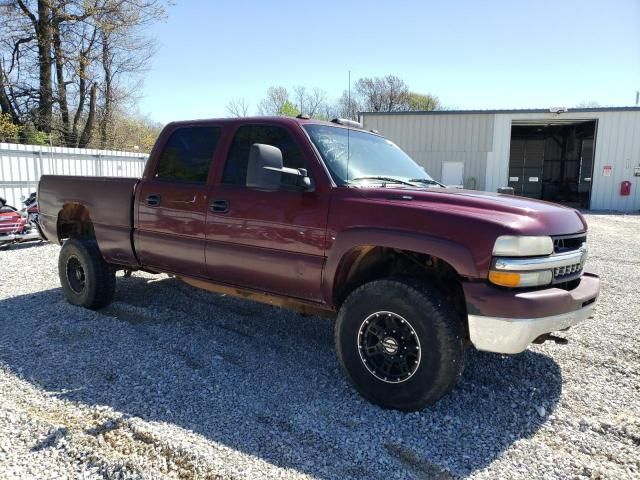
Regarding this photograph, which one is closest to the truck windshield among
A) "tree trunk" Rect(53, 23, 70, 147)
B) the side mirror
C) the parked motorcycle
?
the side mirror

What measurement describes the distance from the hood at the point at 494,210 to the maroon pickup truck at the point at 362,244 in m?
0.01

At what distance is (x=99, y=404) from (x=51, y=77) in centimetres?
2556

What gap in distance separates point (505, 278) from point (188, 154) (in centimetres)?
304

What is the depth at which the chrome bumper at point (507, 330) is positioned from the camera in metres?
2.78

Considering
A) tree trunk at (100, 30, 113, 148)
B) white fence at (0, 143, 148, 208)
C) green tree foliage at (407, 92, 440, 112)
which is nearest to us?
white fence at (0, 143, 148, 208)

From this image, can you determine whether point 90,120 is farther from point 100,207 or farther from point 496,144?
point 100,207

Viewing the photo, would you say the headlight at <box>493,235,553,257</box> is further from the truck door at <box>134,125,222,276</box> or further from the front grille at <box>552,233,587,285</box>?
the truck door at <box>134,125,222,276</box>

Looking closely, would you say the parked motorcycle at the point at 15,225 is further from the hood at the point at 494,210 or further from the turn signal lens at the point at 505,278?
the turn signal lens at the point at 505,278

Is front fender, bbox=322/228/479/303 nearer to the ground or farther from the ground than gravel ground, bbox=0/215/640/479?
farther from the ground

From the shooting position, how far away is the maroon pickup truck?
2.86 m

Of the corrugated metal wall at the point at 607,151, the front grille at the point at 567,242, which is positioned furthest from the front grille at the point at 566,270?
the corrugated metal wall at the point at 607,151

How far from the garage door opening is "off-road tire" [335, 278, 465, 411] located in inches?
962

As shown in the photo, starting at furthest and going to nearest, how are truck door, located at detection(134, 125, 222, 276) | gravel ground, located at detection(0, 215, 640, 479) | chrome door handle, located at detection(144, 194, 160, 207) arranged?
chrome door handle, located at detection(144, 194, 160, 207) → truck door, located at detection(134, 125, 222, 276) → gravel ground, located at detection(0, 215, 640, 479)

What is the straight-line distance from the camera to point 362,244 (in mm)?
3211
